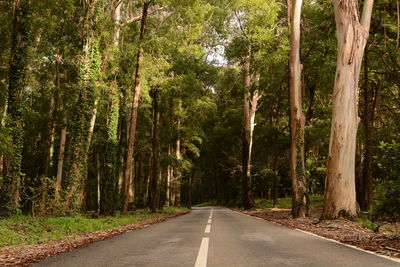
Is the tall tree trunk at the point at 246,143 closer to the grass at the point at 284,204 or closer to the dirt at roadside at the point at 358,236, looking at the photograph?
the grass at the point at 284,204

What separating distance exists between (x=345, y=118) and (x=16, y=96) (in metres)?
13.1

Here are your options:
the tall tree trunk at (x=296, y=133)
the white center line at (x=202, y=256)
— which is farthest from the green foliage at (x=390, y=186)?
the tall tree trunk at (x=296, y=133)

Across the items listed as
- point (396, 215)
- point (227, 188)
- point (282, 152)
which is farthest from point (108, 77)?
point (227, 188)

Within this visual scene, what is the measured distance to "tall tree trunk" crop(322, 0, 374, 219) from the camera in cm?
1200

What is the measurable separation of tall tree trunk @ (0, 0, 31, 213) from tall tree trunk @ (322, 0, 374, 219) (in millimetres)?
12274

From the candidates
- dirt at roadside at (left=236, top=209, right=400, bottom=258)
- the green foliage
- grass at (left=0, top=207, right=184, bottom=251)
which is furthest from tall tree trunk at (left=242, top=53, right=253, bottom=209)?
the green foliage

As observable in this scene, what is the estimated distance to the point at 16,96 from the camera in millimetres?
14000

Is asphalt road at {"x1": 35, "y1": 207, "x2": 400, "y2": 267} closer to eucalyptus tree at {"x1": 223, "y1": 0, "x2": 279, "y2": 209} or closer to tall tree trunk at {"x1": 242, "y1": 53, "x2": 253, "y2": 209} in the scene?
eucalyptus tree at {"x1": 223, "y1": 0, "x2": 279, "y2": 209}

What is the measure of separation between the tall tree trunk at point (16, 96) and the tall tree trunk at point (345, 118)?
40.3ft

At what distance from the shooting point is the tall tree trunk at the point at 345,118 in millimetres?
12000

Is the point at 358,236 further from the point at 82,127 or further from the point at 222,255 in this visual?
the point at 82,127

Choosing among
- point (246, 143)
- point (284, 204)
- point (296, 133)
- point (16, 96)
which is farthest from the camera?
point (284, 204)

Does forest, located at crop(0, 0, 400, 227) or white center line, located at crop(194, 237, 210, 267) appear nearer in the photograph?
white center line, located at crop(194, 237, 210, 267)

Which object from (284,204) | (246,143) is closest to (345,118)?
(246,143)
